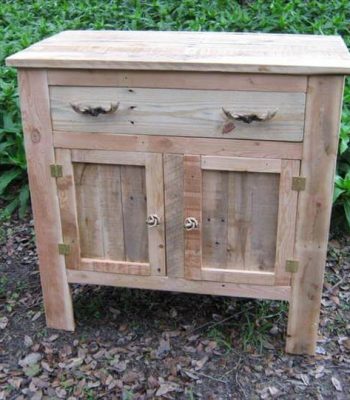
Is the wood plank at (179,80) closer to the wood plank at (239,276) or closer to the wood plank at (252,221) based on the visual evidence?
the wood plank at (252,221)

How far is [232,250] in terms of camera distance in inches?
97.4

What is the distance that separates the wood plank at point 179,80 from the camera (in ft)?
6.98

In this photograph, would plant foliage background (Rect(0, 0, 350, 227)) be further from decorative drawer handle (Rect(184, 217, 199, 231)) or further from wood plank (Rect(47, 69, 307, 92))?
wood plank (Rect(47, 69, 307, 92))

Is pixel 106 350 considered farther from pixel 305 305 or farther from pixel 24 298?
pixel 305 305

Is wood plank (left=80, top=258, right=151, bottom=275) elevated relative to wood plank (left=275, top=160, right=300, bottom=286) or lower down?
lower down

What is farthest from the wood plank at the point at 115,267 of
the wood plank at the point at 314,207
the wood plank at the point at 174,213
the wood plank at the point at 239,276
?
the wood plank at the point at 314,207

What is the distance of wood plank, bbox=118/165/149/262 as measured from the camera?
2416mm

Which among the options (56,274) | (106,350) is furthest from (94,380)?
(56,274)

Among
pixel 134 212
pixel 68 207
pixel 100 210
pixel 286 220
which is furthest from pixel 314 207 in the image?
pixel 68 207

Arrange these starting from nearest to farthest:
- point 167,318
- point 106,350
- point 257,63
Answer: point 257,63, point 106,350, point 167,318

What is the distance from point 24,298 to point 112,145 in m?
1.13

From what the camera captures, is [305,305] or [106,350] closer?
[305,305]

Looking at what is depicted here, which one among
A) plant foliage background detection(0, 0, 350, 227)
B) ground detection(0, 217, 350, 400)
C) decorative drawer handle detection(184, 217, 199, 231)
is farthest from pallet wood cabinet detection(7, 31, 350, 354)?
plant foliage background detection(0, 0, 350, 227)

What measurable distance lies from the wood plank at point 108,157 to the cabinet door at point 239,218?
0.64 ft
